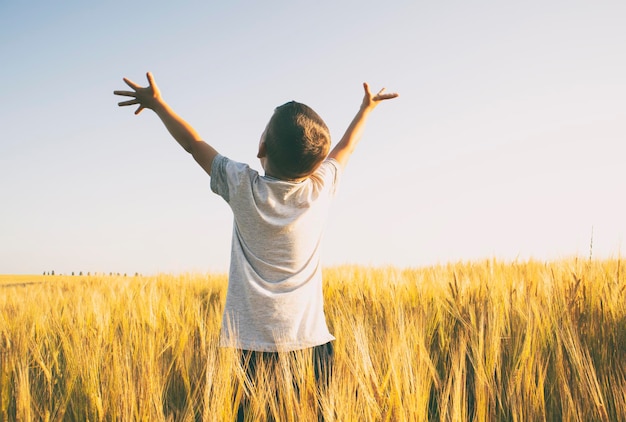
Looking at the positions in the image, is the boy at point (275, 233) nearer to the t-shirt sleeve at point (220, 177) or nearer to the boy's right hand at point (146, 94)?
the t-shirt sleeve at point (220, 177)

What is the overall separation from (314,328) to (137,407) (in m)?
0.66

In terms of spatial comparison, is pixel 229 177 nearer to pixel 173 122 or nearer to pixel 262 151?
pixel 262 151

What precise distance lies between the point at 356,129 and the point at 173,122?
0.85 metres

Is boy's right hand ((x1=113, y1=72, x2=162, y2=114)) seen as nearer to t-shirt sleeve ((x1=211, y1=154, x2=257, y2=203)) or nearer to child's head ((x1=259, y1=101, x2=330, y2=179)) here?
t-shirt sleeve ((x1=211, y1=154, x2=257, y2=203))

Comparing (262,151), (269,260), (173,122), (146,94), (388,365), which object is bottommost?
(388,365)

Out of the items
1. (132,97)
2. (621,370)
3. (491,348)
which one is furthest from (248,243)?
(621,370)

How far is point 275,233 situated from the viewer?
1.71 metres

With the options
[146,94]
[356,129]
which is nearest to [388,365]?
[356,129]

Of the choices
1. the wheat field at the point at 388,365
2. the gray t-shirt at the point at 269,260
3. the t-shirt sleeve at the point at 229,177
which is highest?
the t-shirt sleeve at the point at 229,177

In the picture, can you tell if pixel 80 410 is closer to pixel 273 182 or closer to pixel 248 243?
pixel 248 243

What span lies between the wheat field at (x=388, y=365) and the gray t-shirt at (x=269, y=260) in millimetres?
126

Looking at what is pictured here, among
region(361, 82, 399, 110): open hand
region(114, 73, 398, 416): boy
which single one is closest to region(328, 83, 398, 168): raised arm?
region(361, 82, 399, 110): open hand

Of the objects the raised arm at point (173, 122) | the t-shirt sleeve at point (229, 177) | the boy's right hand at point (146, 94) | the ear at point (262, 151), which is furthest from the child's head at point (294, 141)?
the boy's right hand at point (146, 94)

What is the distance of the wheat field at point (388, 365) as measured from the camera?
→ 1.29 metres
